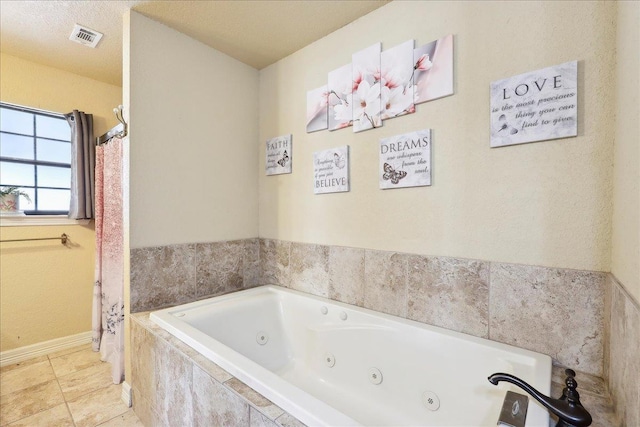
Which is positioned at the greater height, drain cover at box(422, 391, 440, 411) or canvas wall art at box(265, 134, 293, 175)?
canvas wall art at box(265, 134, 293, 175)

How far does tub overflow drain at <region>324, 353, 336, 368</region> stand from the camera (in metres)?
1.64

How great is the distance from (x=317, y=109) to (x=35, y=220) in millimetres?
2387

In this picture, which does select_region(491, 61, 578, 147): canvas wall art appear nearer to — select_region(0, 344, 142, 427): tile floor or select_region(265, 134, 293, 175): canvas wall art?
select_region(265, 134, 293, 175): canvas wall art

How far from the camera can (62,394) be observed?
1800 mm

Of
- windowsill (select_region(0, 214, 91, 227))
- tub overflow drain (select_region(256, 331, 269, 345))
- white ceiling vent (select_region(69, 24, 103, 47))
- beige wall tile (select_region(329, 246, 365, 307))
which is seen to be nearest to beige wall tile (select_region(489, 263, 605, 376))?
beige wall tile (select_region(329, 246, 365, 307))

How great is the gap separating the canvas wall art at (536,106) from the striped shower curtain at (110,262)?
6.98ft

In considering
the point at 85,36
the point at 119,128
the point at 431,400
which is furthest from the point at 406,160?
the point at 85,36

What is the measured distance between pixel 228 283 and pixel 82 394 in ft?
3.47

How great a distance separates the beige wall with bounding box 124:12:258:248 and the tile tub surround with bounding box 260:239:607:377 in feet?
2.82

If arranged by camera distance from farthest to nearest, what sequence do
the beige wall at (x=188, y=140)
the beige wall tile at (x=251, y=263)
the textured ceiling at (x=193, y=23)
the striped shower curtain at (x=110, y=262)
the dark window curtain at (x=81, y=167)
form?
the dark window curtain at (x=81, y=167) < the beige wall tile at (x=251, y=263) < the striped shower curtain at (x=110, y=262) < the beige wall at (x=188, y=140) < the textured ceiling at (x=193, y=23)

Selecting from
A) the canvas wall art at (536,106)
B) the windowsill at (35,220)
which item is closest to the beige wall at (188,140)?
the windowsill at (35,220)

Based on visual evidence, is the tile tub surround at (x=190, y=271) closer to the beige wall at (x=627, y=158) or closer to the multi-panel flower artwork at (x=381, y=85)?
the multi-panel flower artwork at (x=381, y=85)

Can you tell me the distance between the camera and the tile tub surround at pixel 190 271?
176 centimetres

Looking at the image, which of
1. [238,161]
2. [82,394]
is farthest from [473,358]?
[82,394]
